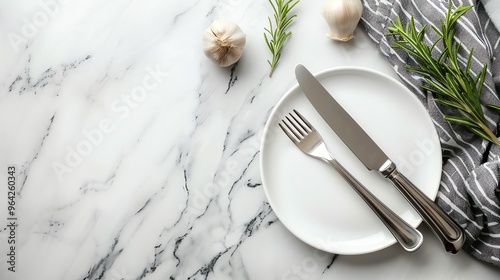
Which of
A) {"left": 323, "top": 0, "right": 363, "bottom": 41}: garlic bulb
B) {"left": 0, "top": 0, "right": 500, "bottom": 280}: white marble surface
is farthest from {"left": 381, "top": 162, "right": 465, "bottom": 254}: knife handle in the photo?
{"left": 323, "top": 0, "right": 363, "bottom": 41}: garlic bulb

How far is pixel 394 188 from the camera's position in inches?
39.2

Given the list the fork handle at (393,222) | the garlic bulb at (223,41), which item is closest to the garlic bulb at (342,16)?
the garlic bulb at (223,41)

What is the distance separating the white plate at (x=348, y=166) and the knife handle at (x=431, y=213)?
39 millimetres

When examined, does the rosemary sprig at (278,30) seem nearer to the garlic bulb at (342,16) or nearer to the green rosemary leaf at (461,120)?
the garlic bulb at (342,16)

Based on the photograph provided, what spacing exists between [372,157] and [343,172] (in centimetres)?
6

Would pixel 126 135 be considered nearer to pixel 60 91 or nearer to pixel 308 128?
pixel 60 91

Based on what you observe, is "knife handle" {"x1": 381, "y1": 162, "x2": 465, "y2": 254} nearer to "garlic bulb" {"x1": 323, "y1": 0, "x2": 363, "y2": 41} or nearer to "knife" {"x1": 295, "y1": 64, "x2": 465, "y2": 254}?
"knife" {"x1": 295, "y1": 64, "x2": 465, "y2": 254}

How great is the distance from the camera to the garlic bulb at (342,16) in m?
0.96

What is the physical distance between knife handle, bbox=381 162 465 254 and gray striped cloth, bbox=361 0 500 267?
0.04 meters

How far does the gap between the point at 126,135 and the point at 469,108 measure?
2.18ft

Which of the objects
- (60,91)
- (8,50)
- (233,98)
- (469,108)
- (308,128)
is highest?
(8,50)

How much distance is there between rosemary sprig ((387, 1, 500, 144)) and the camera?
0.91 metres

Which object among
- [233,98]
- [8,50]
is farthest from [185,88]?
[8,50]

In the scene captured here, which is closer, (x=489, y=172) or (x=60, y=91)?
(x=489, y=172)
